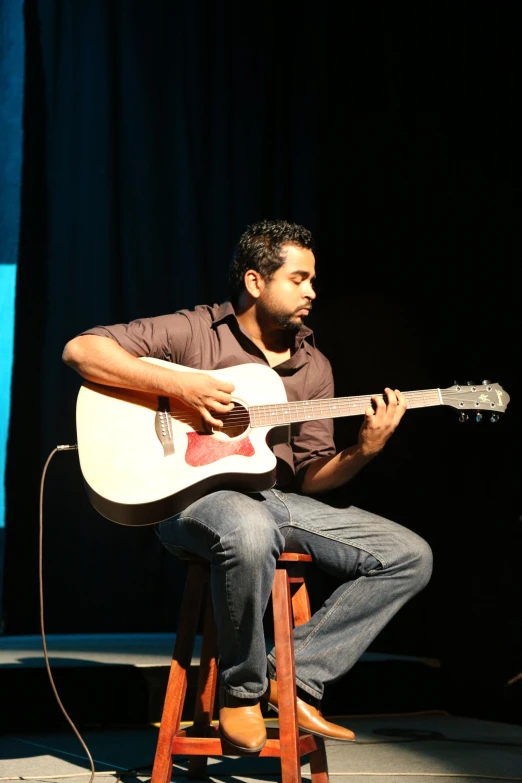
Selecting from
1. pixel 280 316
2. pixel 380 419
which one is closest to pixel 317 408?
pixel 380 419

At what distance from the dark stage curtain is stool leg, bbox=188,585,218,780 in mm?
1265

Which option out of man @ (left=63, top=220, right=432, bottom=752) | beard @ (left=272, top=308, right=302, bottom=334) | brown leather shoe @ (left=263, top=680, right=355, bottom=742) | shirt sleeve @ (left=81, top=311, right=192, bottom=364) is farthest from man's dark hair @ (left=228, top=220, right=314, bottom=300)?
brown leather shoe @ (left=263, top=680, right=355, bottom=742)

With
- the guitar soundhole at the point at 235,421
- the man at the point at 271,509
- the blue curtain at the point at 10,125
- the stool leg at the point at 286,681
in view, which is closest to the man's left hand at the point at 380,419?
the man at the point at 271,509

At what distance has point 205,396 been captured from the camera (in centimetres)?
234

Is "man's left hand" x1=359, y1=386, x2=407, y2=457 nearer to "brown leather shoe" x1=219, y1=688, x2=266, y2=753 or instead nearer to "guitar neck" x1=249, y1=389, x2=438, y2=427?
"guitar neck" x1=249, y1=389, x2=438, y2=427

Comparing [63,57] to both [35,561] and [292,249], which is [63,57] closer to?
[292,249]

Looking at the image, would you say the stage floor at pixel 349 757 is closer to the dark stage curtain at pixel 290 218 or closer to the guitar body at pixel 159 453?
the dark stage curtain at pixel 290 218

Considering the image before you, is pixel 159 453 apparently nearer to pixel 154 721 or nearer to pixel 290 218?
pixel 154 721

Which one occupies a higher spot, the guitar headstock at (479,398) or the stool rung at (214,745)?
the guitar headstock at (479,398)

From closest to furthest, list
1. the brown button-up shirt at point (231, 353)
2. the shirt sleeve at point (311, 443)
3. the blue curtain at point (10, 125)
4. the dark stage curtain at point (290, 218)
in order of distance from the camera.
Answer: the brown button-up shirt at point (231, 353), the shirt sleeve at point (311, 443), the dark stage curtain at point (290, 218), the blue curtain at point (10, 125)

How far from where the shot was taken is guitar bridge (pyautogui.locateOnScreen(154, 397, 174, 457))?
2.31 m

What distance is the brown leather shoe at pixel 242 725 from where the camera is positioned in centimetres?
203

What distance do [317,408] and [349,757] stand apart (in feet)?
3.60

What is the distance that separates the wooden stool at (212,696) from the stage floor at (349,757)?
8.6 inches
